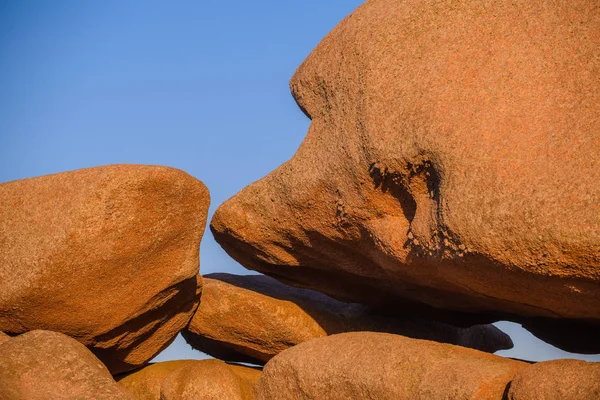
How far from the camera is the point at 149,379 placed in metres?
5.11

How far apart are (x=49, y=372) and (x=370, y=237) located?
1676 millimetres

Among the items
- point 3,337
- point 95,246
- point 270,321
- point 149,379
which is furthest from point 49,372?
point 270,321

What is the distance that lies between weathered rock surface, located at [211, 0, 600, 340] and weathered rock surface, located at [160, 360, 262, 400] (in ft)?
2.52

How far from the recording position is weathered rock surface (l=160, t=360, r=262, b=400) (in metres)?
4.75

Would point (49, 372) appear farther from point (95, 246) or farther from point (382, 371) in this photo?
point (382, 371)

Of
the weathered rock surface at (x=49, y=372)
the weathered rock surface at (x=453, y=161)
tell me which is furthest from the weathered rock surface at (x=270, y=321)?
the weathered rock surface at (x=49, y=372)

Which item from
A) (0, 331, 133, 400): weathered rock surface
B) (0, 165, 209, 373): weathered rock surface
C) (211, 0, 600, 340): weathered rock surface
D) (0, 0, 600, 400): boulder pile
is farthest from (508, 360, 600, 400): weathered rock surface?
(0, 165, 209, 373): weathered rock surface

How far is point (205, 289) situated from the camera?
17.0 ft

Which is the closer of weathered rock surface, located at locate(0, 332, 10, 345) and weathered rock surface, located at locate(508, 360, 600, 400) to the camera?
weathered rock surface, located at locate(508, 360, 600, 400)

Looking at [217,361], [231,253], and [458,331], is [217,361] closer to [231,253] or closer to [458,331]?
[231,253]

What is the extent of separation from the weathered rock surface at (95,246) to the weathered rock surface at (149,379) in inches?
19.2

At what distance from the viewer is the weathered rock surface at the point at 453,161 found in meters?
3.34

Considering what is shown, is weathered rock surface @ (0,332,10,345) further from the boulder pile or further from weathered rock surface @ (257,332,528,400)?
weathered rock surface @ (257,332,528,400)

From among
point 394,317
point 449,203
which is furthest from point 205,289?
point 449,203
